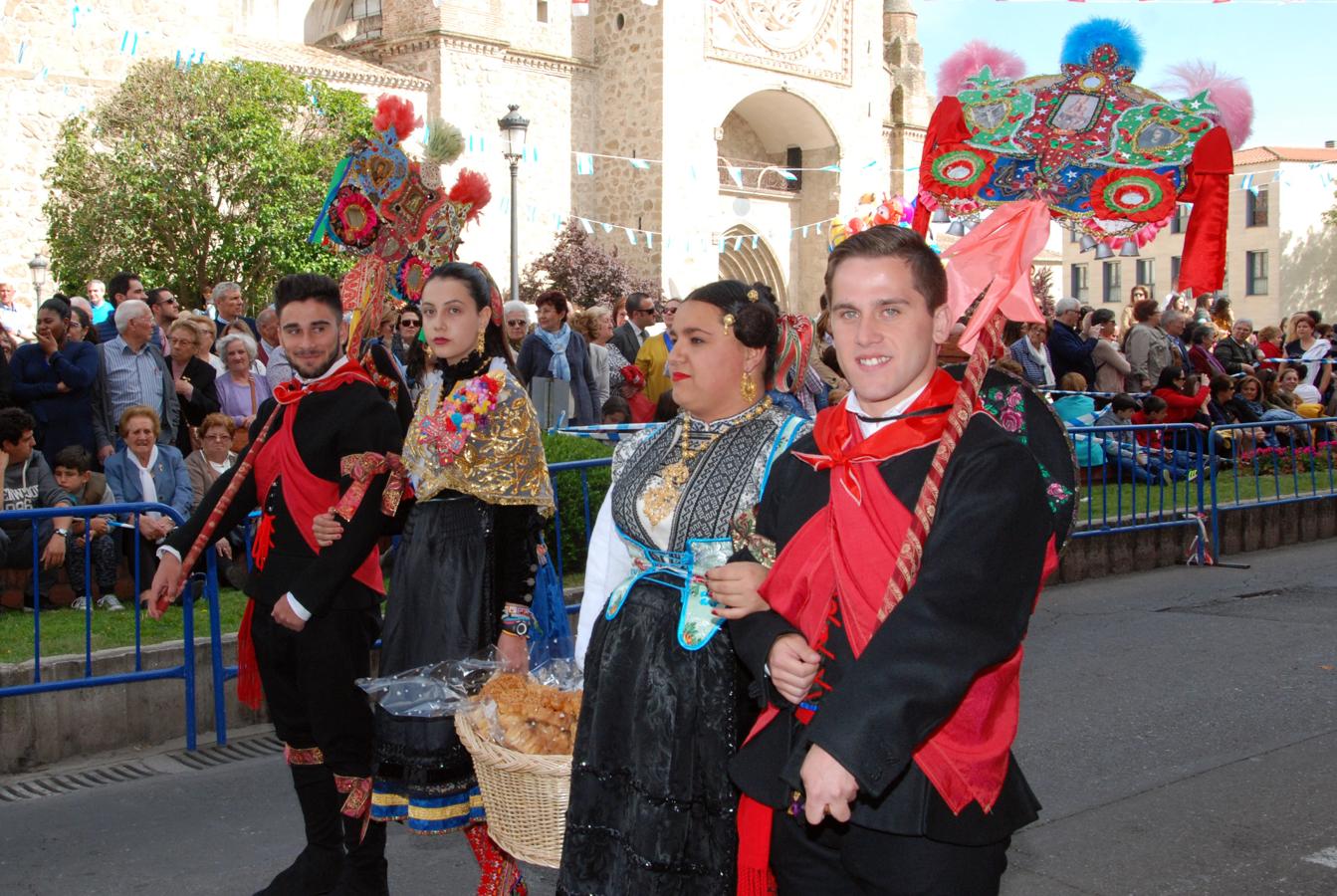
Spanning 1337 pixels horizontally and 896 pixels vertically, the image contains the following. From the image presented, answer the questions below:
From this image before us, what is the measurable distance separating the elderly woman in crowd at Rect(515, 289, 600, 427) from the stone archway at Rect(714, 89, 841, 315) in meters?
26.1

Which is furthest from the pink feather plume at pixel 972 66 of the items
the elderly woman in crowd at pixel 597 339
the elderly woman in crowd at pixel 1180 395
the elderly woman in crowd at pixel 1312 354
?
the elderly woman in crowd at pixel 1312 354

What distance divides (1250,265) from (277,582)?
54721 mm

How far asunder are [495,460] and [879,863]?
2.08 m

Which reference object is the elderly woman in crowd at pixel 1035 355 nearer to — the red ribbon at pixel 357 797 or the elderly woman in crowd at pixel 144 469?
the elderly woman in crowd at pixel 144 469

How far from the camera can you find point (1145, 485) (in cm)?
1154

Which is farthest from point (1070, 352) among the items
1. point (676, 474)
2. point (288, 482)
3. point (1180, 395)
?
point (676, 474)

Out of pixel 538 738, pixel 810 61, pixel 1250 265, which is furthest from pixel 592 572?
pixel 1250 265

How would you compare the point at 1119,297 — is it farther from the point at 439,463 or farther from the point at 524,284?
the point at 439,463

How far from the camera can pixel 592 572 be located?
146 inches

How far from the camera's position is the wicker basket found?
3541mm

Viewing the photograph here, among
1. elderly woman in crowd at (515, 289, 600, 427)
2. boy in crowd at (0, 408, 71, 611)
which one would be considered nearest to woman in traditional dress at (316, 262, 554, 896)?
boy in crowd at (0, 408, 71, 611)

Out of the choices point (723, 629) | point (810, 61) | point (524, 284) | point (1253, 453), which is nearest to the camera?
point (723, 629)

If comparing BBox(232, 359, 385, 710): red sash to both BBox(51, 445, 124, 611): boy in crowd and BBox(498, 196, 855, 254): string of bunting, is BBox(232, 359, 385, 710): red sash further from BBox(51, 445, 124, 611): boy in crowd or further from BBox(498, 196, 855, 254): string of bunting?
BBox(498, 196, 855, 254): string of bunting

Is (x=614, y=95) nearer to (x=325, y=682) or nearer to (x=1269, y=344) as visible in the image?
(x=1269, y=344)
